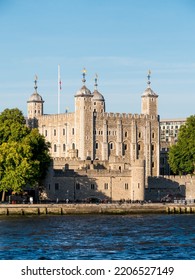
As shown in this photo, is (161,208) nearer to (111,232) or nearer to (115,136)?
(111,232)

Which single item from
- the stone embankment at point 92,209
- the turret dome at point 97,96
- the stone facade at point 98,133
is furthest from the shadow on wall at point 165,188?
the turret dome at point 97,96

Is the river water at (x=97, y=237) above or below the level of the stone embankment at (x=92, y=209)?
below

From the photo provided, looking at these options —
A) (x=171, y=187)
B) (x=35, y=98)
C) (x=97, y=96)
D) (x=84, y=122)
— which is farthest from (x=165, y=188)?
(x=35, y=98)

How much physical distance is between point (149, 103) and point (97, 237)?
259 ft

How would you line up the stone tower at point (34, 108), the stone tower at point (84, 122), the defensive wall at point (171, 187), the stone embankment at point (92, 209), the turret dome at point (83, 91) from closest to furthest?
the stone embankment at point (92, 209) < the defensive wall at point (171, 187) < the stone tower at point (84, 122) < the turret dome at point (83, 91) < the stone tower at point (34, 108)

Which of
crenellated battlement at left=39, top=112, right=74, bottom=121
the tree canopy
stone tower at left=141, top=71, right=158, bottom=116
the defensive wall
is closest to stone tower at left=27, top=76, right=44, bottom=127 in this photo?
crenellated battlement at left=39, top=112, right=74, bottom=121

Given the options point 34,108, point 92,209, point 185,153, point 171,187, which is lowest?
point 92,209

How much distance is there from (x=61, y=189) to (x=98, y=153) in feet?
106

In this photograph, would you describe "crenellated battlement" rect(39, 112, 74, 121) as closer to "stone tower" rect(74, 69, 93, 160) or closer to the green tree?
"stone tower" rect(74, 69, 93, 160)

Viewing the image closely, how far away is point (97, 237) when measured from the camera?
8019 cm

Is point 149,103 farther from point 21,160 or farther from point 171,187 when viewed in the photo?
point 21,160

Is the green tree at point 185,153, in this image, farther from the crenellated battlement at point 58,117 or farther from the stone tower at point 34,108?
the stone tower at point 34,108

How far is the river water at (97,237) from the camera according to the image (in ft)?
223

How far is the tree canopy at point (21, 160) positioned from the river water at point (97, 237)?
7.28 m
